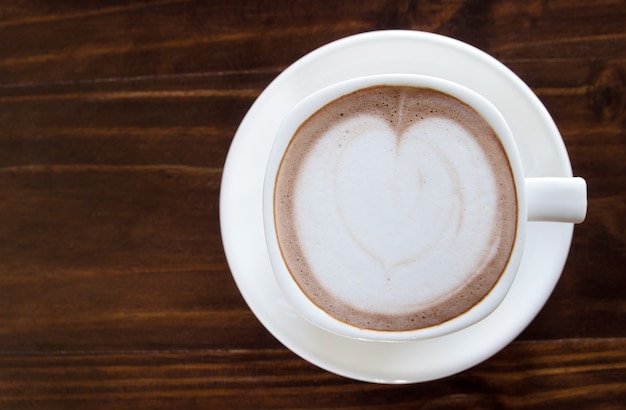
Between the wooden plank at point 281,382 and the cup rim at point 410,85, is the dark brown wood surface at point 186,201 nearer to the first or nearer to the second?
the wooden plank at point 281,382

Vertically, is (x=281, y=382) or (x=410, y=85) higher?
(x=410, y=85)

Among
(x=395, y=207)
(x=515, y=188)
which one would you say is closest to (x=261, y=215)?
(x=395, y=207)

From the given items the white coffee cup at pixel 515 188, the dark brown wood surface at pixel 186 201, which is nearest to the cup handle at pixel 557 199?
the white coffee cup at pixel 515 188

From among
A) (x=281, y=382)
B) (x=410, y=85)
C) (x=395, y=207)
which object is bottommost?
(x=281, y=382)

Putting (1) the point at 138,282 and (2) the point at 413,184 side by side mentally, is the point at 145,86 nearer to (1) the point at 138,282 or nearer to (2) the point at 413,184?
Result: (1) the point at 138,282

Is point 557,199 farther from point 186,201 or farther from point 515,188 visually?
point 186,201

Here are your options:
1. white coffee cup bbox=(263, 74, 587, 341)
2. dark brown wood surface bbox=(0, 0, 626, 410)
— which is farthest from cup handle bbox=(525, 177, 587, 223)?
dark brown wood surface bbox=(0, 0, 626, 410)
